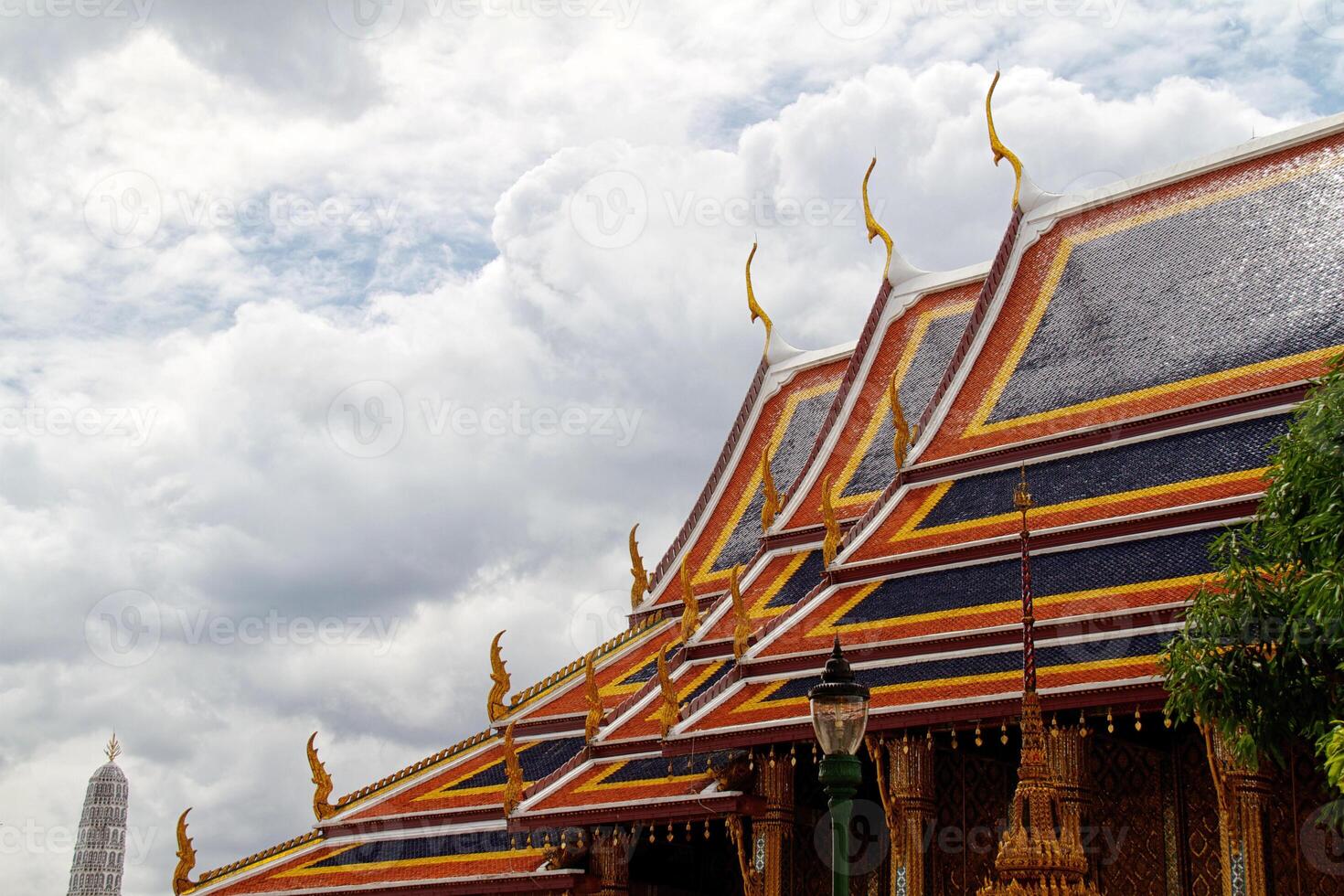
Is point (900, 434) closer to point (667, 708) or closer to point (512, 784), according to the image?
point (667, 708)

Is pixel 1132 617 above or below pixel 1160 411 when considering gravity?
below

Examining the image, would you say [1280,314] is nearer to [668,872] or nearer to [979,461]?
[979,461]

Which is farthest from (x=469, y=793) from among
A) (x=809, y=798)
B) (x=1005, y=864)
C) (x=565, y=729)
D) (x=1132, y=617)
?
(x=1005, y=864)

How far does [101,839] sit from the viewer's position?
186ft

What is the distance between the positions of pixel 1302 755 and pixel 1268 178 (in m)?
8.04

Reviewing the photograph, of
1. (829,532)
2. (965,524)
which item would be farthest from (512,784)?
(965,524)

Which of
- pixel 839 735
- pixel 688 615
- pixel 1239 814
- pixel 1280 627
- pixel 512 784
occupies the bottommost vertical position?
pixel 839 735

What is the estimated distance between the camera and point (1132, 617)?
13570mm

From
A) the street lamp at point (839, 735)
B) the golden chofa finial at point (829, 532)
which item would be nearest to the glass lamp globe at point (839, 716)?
the street lamp at point (839, 735)

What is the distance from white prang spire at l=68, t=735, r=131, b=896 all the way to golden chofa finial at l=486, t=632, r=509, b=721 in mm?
38638

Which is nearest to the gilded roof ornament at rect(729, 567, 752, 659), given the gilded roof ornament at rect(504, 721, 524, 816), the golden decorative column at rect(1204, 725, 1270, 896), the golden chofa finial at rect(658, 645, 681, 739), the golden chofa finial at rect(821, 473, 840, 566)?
the golden chofa finial at rect(658, 645, 681, 739)

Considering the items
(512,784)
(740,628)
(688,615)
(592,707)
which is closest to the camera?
(740,628)

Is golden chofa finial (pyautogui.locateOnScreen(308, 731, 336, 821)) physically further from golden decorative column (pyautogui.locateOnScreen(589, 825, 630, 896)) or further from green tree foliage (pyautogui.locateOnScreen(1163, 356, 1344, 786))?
green tree foliage (pyautogui.locateOnScreen(1163, 356, 1344, 786))

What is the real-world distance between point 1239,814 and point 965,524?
5.16m
